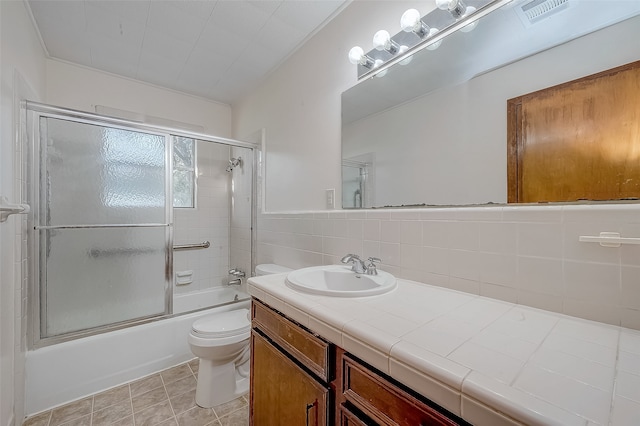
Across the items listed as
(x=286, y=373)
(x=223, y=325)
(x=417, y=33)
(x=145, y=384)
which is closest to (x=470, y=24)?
(x=417, y=33)

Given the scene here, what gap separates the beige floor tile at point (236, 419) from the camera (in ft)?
Answer: 4.53

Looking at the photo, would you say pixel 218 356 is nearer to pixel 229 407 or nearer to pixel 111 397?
pixel 229 407

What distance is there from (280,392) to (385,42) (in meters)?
1.59

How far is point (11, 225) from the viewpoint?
49.3 inches

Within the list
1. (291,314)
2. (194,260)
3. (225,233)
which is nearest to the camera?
(291,314)

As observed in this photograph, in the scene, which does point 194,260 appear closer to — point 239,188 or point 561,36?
point 239,188

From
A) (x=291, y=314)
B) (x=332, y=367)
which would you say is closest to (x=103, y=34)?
(x=291, y=314)

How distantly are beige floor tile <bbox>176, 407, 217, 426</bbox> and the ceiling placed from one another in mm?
2374

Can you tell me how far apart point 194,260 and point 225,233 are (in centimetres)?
42

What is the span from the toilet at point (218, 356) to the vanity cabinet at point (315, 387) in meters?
0.51

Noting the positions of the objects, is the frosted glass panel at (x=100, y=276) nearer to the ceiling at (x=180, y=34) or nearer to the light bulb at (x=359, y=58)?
the ceiling at (x=180, y=34)

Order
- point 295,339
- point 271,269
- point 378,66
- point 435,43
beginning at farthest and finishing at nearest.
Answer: point 271,269, point 378,66, point 435,43, point 295,339

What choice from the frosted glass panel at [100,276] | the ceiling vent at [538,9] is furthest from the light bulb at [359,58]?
the frosted glass panel at [100,276]

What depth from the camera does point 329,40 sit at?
168 centimetres
